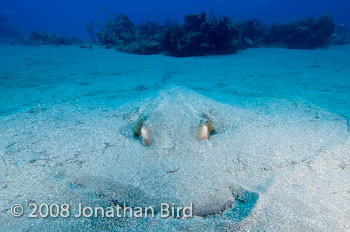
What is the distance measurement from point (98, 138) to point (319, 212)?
311cm

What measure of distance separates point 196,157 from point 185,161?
6.7 inches

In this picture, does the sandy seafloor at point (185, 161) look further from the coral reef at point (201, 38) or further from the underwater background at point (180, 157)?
the coral reef at point (201, 38)

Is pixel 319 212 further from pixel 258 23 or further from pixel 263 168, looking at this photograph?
pixel 258 23

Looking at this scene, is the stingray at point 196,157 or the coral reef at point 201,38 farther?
the coral reef at point 201,38

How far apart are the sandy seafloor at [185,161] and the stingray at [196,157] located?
0.01m

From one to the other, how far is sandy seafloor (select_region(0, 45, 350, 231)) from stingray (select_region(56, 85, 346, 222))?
15 millimetres

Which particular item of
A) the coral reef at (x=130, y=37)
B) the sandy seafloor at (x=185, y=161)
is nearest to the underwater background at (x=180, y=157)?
the sandy seafloor at (x=185, y=161)

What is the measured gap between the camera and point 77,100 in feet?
18.4

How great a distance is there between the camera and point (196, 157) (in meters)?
2.67

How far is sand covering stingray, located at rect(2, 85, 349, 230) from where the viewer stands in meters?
2.03

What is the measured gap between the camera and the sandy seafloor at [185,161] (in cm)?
195

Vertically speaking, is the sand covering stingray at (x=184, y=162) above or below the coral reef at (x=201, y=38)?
below

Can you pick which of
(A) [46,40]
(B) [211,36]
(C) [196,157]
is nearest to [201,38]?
(B) [211,36]

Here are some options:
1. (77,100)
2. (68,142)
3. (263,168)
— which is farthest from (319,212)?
(77,100)
